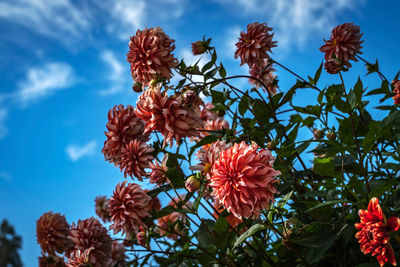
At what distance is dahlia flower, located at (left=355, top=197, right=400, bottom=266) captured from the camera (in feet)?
2.54

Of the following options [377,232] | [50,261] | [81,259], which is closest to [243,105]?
[377,232]

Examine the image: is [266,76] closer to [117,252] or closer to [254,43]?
[254,43]

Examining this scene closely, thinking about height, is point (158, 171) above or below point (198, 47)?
below

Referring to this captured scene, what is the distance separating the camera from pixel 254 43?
57.1 inches

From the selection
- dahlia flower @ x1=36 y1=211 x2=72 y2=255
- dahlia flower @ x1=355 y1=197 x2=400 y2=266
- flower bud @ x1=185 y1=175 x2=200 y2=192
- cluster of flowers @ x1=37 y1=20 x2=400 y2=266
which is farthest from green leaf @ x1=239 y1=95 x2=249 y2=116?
dahlia flower @ x1=36 y1=211 x2=72 y2=255

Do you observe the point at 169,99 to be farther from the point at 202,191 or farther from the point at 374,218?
the point at 374,218

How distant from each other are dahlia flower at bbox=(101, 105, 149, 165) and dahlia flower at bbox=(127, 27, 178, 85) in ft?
0.40

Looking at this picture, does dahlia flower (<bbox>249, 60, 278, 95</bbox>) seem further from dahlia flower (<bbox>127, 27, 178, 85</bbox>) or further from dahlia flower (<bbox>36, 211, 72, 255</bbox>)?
dahlia flower (<bbox>36, 211, 72, 255</bbox>)

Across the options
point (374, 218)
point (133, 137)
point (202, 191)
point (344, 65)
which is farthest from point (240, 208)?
point (344, 65)

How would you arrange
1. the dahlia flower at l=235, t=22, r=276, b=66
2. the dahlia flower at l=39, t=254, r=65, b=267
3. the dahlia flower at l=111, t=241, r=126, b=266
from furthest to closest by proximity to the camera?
the dahlia flower at l=111, t=241, r=126, b=266 < the dahlia flower at l=39, t=254, r=65, b=267 < the dahlia flower at l=235, t=22, r=276, b=66

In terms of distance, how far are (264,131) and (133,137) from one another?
0.44 m

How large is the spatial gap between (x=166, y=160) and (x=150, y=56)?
33 cm

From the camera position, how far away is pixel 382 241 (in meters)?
0.78

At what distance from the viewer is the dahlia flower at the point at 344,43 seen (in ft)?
4.91
